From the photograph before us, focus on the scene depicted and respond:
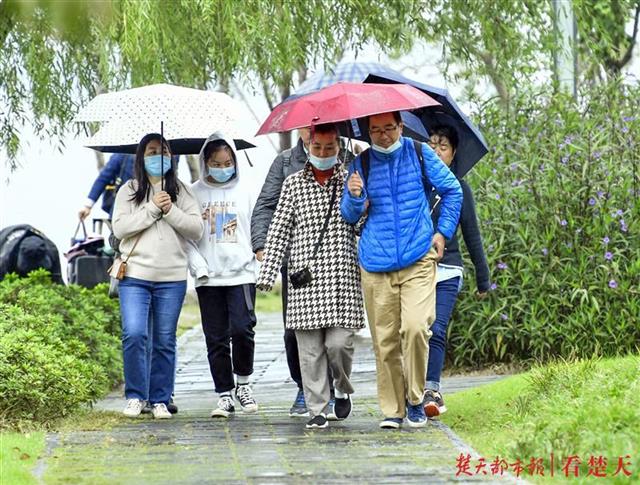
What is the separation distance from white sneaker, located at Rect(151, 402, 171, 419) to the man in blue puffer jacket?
5.19ft

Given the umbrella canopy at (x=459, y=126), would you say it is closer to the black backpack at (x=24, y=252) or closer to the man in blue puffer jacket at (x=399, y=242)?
the man in blue puffer jacket at (x=399, y=242)

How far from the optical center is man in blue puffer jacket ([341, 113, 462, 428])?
791cm

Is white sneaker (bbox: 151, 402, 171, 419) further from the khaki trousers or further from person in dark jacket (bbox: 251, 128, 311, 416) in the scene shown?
the khaki trousers

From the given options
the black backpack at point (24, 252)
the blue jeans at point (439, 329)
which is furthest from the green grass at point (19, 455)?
the black backpack at point (24, 252)

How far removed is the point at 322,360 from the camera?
8.27 m

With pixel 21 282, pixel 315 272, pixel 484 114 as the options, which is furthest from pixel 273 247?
pixel 484 114

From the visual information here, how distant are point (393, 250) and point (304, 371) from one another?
0.93m

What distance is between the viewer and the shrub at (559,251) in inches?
440

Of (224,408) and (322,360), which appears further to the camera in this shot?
(224,408)

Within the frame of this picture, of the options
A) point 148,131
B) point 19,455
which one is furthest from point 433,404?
point 19,455

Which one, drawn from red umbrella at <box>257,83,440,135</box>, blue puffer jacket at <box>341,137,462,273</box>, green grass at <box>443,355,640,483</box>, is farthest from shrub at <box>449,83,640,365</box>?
red umbrella at <box>257,83,440,135</box>

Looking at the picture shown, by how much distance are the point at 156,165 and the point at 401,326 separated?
2.03 m

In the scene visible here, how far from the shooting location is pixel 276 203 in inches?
348

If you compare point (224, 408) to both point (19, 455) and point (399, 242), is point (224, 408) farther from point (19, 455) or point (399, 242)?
point (19, 455)
